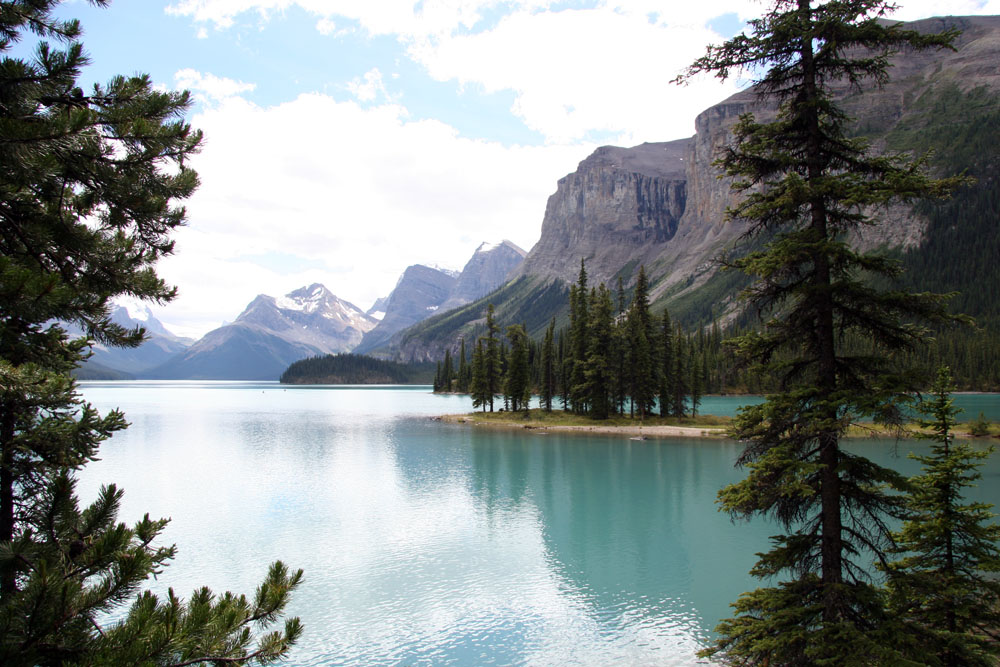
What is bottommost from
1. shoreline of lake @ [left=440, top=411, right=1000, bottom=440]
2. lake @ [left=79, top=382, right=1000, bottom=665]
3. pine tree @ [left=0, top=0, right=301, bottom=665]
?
lake @ [left=79, top=382, right=1000, bottom=665]

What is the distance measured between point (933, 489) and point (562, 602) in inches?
494

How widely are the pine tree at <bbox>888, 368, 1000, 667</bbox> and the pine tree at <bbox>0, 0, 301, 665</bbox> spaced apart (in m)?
11.7

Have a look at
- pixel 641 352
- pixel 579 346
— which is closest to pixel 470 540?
pixel 641 352

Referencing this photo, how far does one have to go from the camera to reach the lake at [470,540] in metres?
17.5

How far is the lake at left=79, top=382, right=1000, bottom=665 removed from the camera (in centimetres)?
1748

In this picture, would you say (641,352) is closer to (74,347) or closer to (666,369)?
(666,369)

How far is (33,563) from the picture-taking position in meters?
4.59

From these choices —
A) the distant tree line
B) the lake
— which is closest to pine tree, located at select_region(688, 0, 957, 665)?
the lake

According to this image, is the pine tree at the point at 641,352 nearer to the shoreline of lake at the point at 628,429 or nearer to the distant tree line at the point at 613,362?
the distant tree line at the point at 613,362

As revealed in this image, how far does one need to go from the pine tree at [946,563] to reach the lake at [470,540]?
140 centimetres

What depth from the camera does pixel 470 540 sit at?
A: 27.8m

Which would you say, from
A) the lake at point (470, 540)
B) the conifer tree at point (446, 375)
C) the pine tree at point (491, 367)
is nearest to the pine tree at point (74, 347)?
the lake at point (470, 540)

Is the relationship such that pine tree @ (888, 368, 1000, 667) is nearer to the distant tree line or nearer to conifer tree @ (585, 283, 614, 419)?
the distant tree line

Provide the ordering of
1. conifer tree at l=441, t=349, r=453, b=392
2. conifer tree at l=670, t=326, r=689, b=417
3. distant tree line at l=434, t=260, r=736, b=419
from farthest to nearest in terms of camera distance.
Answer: conifer tree at l=441, t=349, r=453, b=392
conifer tree at l=670, t=326, r=689, b=417
distant tree line at l=434, t=260, r=736, b=419
